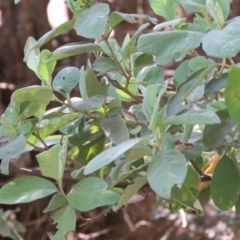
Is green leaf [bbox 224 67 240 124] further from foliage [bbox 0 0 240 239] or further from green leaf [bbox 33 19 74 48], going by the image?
green leaf [bbox 33 19 74 48]

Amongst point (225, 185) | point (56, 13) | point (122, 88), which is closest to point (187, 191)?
point (225, 185)

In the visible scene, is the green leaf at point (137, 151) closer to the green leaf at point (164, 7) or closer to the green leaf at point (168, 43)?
the green leaf at point (168, 43)

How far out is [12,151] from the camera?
44cm

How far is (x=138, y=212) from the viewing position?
184 centimetres

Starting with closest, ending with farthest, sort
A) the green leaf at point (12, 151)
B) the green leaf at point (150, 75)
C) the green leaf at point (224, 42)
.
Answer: the green leaf at point (224, 42), the green leaf at point (12, 151), the green leaf at point (150, 75)

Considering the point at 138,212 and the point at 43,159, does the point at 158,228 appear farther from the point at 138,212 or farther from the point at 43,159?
the point at 43,159

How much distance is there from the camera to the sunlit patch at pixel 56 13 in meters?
1.87

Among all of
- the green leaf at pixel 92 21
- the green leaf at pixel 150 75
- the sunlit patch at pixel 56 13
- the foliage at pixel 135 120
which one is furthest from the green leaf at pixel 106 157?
the sunlit patch at pixel 56 13

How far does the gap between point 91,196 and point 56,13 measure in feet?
5.22

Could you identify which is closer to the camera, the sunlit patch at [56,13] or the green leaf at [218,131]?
the green leaf at [218,131]

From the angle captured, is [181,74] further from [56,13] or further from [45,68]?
[56,13]

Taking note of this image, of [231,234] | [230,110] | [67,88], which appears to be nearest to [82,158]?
[67,88]

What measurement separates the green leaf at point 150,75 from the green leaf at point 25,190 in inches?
7.3

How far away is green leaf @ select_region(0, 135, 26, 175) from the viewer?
442 mm
